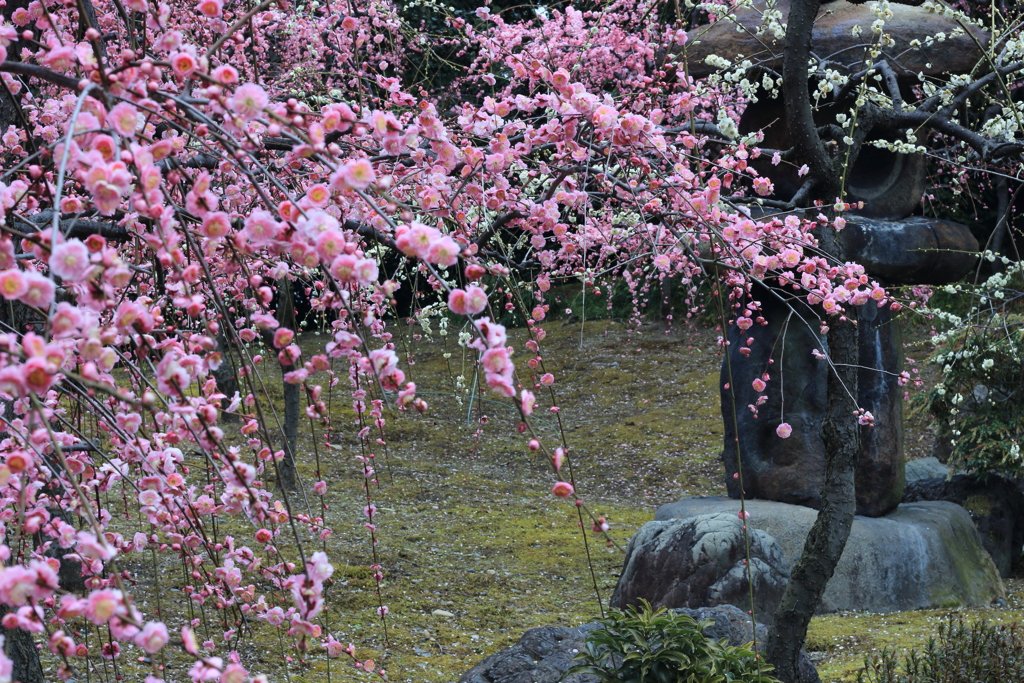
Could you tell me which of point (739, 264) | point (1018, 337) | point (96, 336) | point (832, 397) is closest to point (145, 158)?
point (96, 336)

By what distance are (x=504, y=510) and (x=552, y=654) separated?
5240mm

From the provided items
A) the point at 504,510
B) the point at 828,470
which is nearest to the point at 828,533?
the point at 828,470

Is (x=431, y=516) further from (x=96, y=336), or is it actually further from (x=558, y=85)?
(x=96, y=336)

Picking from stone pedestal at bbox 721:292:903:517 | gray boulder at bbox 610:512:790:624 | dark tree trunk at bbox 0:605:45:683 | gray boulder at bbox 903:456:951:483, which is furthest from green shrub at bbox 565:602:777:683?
Result: gray boulder at bbox 903:456:951:483

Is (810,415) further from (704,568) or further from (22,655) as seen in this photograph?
(22,655)

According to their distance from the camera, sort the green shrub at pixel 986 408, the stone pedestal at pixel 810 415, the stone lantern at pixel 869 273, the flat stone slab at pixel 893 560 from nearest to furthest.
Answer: the flat stone slab at pixel 893 560
the stone lantern at pixel 869 273
the stone pedestal at pixel 810 415
the green shrub at pixel 986 408

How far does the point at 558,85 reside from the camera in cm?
213

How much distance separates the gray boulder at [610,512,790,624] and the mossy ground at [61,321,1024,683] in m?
0.41

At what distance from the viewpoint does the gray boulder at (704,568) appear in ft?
16.9

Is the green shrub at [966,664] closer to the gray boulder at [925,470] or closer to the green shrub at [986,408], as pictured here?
the green shrub at [986,408]

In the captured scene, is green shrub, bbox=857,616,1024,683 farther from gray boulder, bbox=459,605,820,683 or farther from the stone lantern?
the stone lantern

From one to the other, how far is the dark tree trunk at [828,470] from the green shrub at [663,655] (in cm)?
64

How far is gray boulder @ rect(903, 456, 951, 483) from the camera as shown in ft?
26.1

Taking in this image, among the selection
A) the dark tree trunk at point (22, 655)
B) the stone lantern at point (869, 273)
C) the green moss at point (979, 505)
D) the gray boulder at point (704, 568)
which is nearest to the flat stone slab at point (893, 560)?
the stone lantern at point (869, 273)
